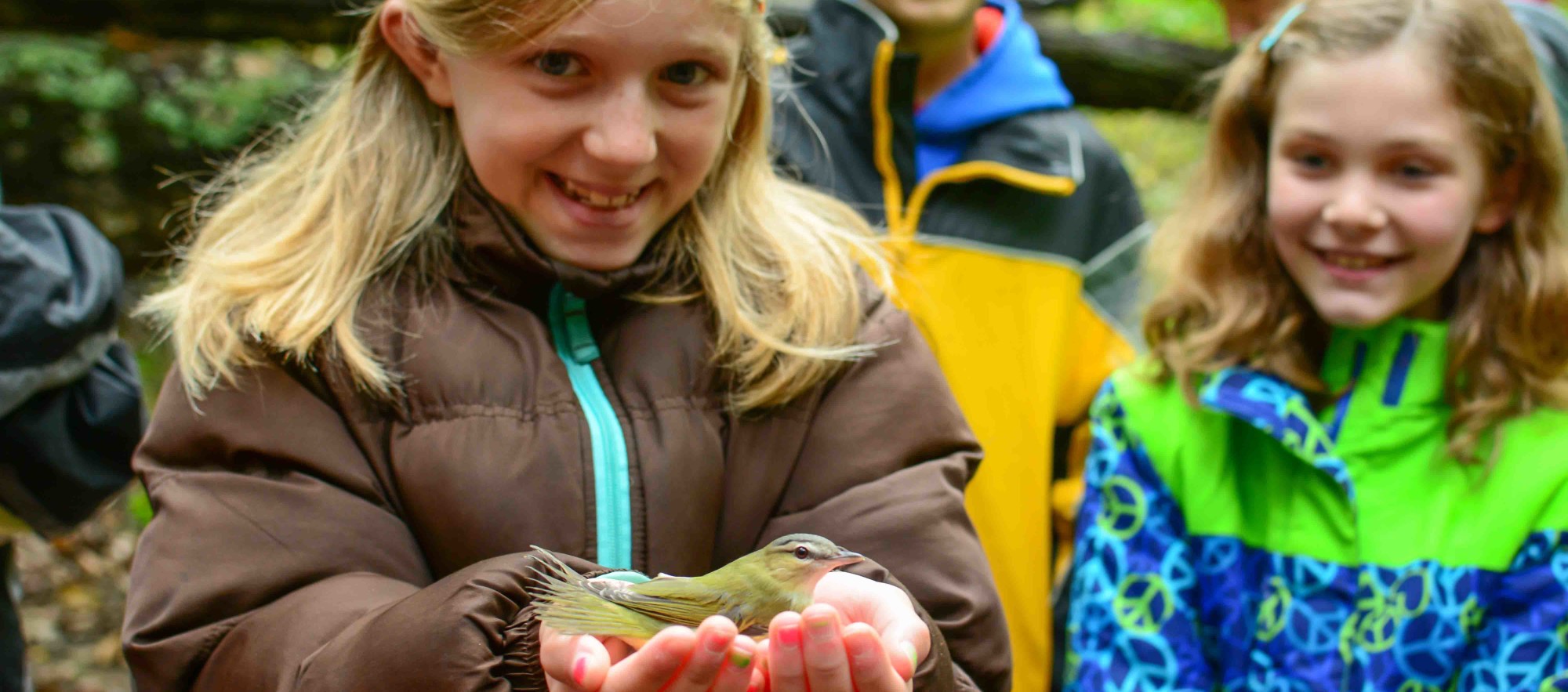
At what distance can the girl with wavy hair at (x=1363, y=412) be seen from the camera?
2725 millimetres

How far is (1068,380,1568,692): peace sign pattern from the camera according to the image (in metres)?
2.64

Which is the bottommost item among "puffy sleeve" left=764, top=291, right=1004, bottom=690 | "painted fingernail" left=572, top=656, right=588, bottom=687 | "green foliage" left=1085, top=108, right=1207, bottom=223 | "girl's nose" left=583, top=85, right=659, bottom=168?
"green foliage" left=1085, top=108, right=1207, bottom=223

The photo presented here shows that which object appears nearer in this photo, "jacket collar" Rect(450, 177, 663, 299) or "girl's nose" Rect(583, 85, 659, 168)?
"girl's nose" Rect(583, 85, 659, 168)

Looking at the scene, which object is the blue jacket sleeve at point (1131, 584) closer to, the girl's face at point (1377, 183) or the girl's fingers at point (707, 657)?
the girl's face at point (1377, 183)

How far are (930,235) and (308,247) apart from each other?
172cm

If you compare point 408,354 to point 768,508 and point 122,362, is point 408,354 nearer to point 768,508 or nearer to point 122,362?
point 768,508

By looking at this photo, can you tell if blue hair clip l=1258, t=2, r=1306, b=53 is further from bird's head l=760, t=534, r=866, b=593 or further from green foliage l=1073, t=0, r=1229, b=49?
green foliage l=1073, t=0, r=1229, b=49

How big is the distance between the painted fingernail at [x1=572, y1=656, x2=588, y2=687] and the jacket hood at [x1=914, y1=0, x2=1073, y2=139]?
2.37 meters

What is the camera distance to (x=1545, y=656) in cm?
257

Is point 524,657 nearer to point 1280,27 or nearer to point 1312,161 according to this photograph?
point 1312,161

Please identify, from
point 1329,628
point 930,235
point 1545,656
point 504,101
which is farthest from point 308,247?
point 1545,656

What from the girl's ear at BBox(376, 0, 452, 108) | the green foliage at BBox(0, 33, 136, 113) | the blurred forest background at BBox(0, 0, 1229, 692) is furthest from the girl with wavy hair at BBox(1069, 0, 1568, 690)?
the green foliage at BBox(0, 33, 136, 113)

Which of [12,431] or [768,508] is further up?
[768,508]

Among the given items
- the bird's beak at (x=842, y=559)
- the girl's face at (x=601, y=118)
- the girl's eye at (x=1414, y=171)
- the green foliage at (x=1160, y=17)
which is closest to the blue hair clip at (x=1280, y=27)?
the girl's eye at (x=1414, y=171)
